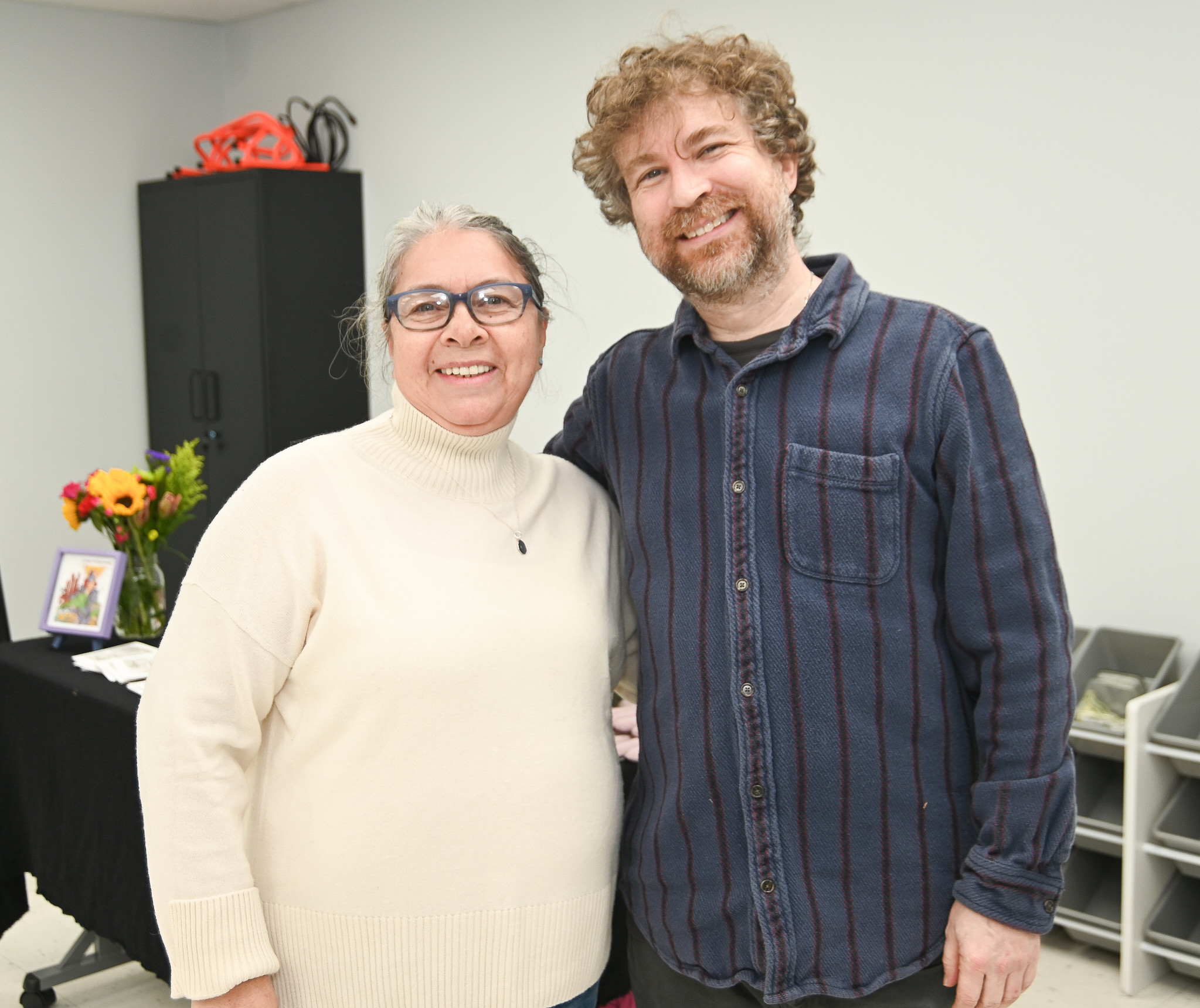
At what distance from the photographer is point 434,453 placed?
1.52 metres

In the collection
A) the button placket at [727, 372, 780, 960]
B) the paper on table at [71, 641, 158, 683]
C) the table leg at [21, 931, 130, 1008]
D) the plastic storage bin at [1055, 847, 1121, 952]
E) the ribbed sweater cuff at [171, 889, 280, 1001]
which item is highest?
the button placket at [727, 372, 780, 960]

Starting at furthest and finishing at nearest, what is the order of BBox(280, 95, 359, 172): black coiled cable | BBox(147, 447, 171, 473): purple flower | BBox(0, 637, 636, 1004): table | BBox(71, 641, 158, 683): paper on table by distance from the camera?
BBox(280, 95, 359, 172): black coiled cable, BBox(147, 447, 171, 473): purple flower, BBox(71, 641, 158, 683): paper on table, BBox(0, 637, 636, 1004): table

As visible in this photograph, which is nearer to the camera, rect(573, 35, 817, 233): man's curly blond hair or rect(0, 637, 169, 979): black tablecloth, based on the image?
rect(573, 35, 817, 233): man's curly blond hair

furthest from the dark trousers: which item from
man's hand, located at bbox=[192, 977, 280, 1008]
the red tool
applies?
the red tool

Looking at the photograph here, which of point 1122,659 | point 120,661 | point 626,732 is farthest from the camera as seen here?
point 1122,659

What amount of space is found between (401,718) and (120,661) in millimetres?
1513

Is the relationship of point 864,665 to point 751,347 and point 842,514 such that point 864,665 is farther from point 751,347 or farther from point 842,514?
point 751,347

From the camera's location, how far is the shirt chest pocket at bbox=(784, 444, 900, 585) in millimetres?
1340

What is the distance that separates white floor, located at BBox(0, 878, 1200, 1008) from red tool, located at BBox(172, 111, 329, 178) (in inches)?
133

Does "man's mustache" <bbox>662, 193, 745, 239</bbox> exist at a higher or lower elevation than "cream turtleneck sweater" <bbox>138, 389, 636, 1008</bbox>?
higher

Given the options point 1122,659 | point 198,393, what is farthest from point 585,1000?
point 198,393

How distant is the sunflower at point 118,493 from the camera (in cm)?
281

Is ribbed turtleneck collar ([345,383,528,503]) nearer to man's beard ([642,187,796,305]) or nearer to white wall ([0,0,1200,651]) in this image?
man's beard ([642,187,796,305])

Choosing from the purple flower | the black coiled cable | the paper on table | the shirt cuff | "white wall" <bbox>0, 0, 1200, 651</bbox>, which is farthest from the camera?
the black coiled cable
